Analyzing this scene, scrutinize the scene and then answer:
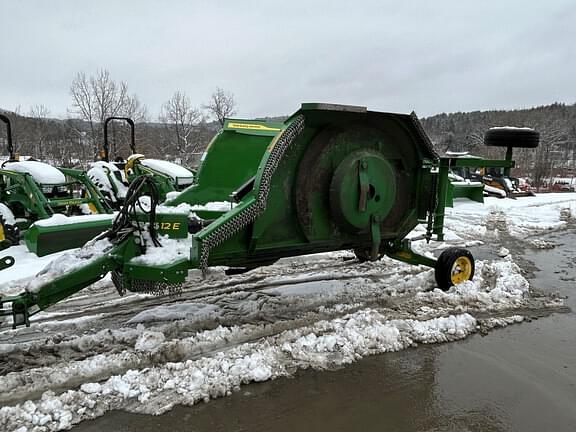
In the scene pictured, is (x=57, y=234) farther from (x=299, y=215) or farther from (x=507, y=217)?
(x=507, y=217)

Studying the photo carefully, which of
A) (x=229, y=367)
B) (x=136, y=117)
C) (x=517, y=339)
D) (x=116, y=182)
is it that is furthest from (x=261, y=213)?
(x=136, y=117)

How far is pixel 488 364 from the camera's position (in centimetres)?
345

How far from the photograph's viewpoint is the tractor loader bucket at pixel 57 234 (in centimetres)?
558

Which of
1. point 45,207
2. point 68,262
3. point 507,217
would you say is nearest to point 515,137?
point 68,262

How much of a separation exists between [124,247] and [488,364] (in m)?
2.96

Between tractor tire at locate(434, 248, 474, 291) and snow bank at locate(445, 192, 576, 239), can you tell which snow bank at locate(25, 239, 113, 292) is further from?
snow bank at locate(445, 192, 576, 239)

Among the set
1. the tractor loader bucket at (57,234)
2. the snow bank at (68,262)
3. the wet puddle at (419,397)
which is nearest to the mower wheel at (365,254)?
the wet puddle at (419,397)

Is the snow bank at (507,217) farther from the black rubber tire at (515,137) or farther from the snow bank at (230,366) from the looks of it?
the snow bank at (230,366)

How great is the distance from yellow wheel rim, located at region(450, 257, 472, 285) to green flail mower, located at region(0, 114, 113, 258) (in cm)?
457

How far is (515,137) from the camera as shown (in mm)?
4922

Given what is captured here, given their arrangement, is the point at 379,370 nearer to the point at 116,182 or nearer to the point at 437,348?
the point at 437,348

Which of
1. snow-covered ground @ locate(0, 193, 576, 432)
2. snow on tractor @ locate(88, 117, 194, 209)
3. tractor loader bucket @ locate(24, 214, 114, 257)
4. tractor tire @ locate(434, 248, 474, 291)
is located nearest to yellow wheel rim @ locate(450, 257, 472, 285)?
tractor tire @ locate(434, 248, 474, 291)

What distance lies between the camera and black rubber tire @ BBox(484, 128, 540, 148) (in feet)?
16.1

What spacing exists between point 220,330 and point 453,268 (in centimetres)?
268
